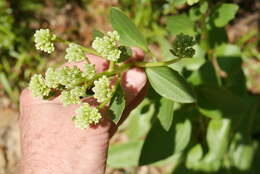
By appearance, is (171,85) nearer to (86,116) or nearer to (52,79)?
(86,116)

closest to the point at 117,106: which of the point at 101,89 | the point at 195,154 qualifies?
the point at 101,89

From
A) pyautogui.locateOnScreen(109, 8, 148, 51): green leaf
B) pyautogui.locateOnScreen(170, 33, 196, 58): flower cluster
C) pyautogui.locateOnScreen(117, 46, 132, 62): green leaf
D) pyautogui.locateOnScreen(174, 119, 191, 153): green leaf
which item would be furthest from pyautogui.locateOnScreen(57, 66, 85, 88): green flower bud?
pyautogui.locateOnScreen(174, 119, 191, 153): green leaf

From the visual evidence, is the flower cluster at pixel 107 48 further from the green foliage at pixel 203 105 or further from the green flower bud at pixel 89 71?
the green foliage at pixel 203 105

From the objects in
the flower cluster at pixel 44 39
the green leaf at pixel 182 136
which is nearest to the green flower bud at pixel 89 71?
the flower cluster at pixel 44 39

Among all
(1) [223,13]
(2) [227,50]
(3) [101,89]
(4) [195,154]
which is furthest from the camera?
(4) [195,154]

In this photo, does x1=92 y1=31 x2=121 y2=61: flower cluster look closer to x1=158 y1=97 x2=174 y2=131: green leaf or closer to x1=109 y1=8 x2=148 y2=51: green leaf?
x1=109 y1=8 x2=148 y2=51: green leaf
